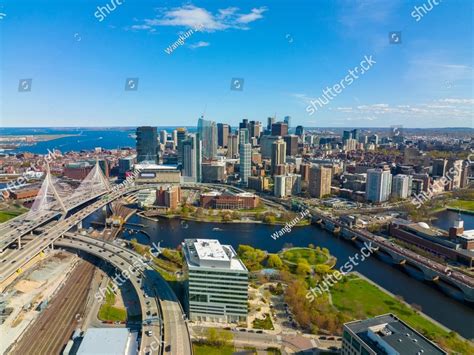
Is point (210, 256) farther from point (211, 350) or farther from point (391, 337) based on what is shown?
point (391, 337)

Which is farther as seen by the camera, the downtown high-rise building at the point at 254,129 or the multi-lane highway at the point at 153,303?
the downtown high-rise building at the point at 254,129

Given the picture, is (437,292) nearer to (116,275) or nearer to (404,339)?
(404,339)

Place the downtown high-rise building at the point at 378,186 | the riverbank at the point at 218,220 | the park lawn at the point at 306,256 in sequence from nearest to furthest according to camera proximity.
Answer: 1. the park lawn at the point at 306,256
2. the riverbank at the point at 218,220
3. the downtown high-rise building at the point at 378,186

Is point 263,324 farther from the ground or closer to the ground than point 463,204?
closer to the ground

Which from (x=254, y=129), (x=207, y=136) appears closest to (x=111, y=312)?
(x=207, y=136)

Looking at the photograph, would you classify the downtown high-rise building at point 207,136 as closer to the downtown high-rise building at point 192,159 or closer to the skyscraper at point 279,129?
the skyscraper at point 279,129

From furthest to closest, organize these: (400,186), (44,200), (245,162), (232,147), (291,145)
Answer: (232,147) → (291,145) → (245,162) → (400,186) → (44,200)

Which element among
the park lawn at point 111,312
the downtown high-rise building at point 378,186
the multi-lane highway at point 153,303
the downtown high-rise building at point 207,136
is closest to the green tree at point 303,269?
the multi-lane highway at point 153,303
